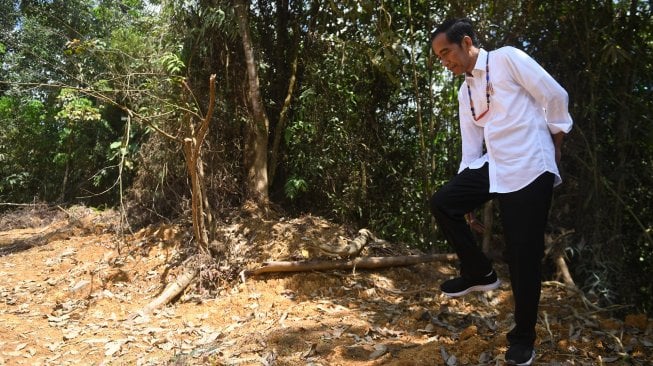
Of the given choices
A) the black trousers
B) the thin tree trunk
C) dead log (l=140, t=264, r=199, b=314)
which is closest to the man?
the black trousers

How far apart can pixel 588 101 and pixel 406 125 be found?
227cm

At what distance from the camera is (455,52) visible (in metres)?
2.59

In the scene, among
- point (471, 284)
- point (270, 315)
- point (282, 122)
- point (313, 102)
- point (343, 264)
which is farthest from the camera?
point (282, 122)

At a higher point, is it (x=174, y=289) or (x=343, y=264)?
(x=343, y=264)

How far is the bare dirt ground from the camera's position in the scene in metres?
3.24

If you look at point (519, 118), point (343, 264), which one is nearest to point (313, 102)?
point (343, 264)

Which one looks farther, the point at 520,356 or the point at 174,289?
the point at 174,289

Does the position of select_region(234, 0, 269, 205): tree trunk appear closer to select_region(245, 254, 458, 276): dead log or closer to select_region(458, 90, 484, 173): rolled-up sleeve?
select_region(245, 254, 458, 276): dead log

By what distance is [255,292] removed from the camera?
4734mm

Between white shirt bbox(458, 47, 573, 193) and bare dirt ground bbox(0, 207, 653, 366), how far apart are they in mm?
1185

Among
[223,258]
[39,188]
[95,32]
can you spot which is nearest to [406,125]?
[223,258]

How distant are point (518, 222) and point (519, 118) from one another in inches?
19.4

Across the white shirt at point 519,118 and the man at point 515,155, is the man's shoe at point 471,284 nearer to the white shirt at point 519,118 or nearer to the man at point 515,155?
the man at point 515,155

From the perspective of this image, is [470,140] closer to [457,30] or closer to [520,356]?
[457,30]
